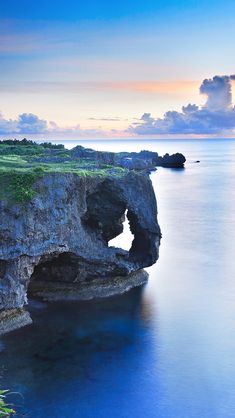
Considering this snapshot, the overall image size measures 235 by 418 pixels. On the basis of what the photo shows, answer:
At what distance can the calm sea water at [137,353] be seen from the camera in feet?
80.6

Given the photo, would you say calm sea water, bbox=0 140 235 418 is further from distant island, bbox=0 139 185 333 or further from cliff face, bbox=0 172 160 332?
cliff face, bbox=0 172 160 332

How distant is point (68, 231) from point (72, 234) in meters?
0.55

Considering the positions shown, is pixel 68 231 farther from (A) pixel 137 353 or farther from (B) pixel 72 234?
(A) pixel 137 353

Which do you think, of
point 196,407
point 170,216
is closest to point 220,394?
point 196,407

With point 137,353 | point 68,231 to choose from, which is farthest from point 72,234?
point 137,353

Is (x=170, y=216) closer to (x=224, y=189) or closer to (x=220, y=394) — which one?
(x=224, y=189)

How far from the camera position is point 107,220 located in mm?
41344

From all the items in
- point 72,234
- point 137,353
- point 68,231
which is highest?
point 68,231

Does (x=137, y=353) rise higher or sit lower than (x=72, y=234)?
lower

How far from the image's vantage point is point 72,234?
35.5m

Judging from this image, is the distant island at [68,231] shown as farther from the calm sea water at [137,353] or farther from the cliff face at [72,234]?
the calm sea water at [137,353]

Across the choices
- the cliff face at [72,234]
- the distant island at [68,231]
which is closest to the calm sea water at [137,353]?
the distant island at [68,231]

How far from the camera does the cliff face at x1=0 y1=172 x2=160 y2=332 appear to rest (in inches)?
1257

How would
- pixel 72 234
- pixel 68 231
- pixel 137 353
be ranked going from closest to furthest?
pixel 137 353
pixel 68 231
pixel 72 234
